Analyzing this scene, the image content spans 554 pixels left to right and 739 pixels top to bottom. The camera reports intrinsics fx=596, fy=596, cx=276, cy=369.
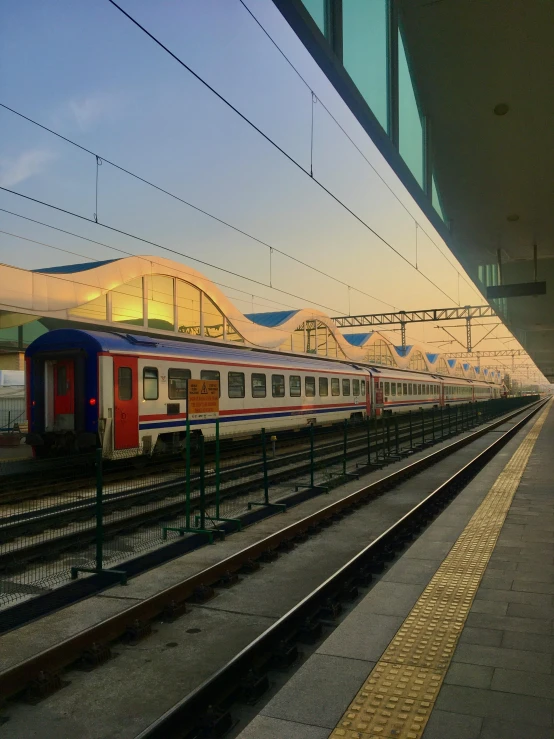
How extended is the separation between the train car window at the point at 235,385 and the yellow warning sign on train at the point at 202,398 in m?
7.60

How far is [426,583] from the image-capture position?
235 inches

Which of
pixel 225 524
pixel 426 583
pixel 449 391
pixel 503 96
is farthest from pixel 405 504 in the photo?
pixel 449 391

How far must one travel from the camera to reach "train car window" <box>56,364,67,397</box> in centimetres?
1374

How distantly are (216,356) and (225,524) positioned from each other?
8.06m

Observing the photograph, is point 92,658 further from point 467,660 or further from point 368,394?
point 368,394

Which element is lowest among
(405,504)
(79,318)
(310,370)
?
(405,504)

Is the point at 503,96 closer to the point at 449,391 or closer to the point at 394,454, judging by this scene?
the point at 394,454

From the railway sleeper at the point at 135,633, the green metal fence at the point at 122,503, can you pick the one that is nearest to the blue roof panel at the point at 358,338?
the green metal fence at the point at 122,503

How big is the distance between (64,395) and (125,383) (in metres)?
1.52

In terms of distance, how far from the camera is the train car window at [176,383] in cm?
1472

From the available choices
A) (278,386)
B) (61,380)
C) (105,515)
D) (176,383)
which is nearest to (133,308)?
(278,386)

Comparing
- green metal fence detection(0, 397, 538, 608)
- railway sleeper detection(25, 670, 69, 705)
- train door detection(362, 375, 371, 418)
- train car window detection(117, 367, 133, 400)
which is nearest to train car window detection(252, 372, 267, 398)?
green metal fence detection(0, 397, 538, 608)

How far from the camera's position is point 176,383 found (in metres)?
14.9

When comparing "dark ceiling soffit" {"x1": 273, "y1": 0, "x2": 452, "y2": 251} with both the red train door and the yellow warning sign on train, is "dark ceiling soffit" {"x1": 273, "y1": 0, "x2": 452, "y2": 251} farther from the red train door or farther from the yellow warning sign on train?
the red train door
